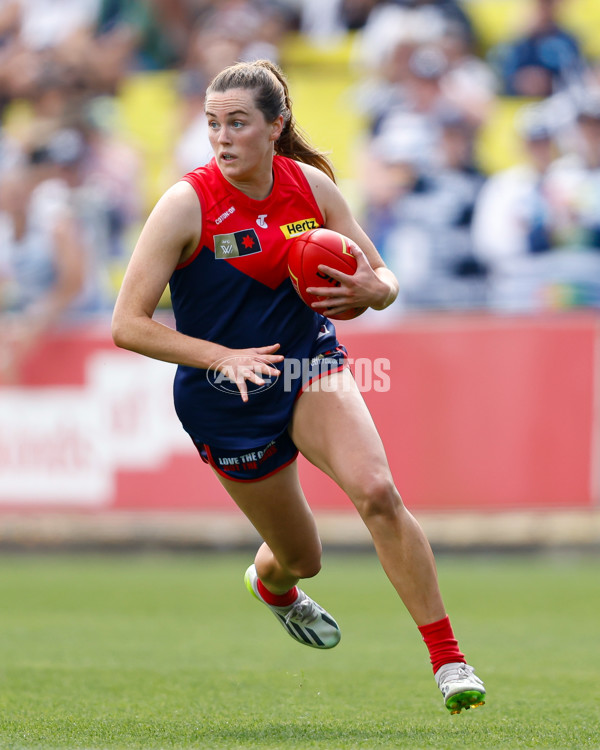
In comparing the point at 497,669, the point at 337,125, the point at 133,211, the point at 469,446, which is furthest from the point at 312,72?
the point at 497,669

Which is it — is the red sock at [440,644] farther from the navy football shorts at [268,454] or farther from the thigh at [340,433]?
the navy football shorts at [268,454]

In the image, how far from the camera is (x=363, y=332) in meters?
12.9

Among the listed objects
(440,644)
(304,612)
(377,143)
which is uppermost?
(377,143)

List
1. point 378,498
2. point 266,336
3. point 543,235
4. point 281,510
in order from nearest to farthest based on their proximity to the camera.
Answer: point 378,498 < point 266,336 < point 281,510 < point 543,235

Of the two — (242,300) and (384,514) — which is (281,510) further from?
(242,300)

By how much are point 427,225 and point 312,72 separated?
2782mm

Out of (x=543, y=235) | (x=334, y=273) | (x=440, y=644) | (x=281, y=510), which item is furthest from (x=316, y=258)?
(x=543, y=235)

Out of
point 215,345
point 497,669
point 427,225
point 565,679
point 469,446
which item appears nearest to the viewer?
point 215,345

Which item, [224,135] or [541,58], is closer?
[224,135]

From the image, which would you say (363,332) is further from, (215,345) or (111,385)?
(215,345)

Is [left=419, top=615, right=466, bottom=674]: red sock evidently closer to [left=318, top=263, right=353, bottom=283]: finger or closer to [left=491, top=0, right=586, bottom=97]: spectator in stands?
[left=318, top=263, right=353, bottom=283]: finger

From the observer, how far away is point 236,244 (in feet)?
16.0

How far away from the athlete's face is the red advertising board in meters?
7.26

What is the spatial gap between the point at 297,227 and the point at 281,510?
1.15m
